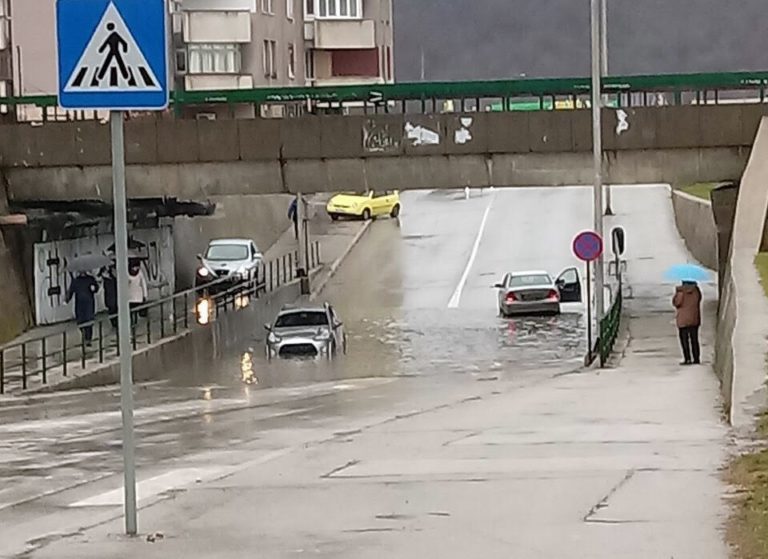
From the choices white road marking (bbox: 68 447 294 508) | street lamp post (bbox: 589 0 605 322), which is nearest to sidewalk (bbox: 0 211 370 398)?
street lamp post (bbox: 589 0 605 322)

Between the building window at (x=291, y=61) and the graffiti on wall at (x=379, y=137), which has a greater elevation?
the building window at (x=291, y=61)

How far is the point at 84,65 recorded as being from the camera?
338 inches

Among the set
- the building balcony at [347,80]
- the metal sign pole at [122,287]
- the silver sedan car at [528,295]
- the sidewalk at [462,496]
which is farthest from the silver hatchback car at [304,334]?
the building balcony at [347,80]

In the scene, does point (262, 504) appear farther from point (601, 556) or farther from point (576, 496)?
point (601, 556)

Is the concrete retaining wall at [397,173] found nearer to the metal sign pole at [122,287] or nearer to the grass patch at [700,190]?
the grass patch at [700,190]

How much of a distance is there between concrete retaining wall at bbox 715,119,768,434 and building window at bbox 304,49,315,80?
47.7 meters

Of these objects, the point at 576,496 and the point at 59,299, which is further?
the point at 59,299

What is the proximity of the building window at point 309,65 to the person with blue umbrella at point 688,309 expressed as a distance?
185 feet

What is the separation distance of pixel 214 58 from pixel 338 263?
1653 centimetres

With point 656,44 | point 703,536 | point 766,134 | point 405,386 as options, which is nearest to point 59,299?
point 405,386

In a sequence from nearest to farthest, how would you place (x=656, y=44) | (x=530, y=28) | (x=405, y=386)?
(x=405, y=386) → (x=656, y=44) → (x=530, y=28)

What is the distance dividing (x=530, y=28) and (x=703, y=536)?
12098cm

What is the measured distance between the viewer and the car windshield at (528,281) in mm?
46938

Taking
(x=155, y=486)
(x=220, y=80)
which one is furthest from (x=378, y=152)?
(x=220, y=80)
